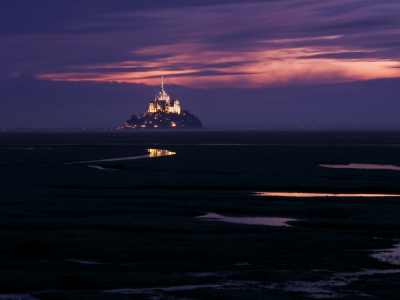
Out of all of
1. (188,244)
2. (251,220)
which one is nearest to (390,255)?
(188,244)

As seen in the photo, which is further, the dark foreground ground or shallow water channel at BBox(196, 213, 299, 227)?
shallow water channel at BBox(196, 213, 299, 227)

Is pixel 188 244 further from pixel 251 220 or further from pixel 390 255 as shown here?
pixel 390 255

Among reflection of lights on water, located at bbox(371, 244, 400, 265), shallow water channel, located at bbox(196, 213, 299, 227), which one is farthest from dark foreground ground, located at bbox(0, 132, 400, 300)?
shallow water channel, located at bbox(196, 213, 299, 227)

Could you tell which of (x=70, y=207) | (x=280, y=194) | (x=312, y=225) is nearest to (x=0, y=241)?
(x=70, y=207)

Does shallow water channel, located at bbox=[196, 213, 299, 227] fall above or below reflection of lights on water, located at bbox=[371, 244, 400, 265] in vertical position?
below

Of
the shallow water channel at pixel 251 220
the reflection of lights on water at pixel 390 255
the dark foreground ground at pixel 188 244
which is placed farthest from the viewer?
the shallow water channel at pixel 251 220

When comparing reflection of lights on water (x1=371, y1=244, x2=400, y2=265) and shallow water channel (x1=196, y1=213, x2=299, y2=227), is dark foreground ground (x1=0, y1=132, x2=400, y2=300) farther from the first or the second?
shallow water channel (x1=196, y1=213, x2=299, y2=227)

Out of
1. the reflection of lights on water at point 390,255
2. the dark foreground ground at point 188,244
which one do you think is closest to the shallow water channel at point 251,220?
the dark foreground ground at point 188,244

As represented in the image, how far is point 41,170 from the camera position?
136 feet

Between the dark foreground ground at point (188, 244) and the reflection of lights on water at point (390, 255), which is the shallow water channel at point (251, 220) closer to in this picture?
the dark foreground ground at point (188, 244)

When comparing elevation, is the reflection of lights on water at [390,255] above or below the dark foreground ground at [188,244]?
above

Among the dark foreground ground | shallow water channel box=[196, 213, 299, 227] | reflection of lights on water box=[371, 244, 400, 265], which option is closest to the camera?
the dark foreground ground

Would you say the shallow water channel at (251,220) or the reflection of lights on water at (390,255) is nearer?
the reflection of lights on water at (390,255)

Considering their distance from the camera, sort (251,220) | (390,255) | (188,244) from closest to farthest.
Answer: (390,255) → (188,244) → (251,220)
